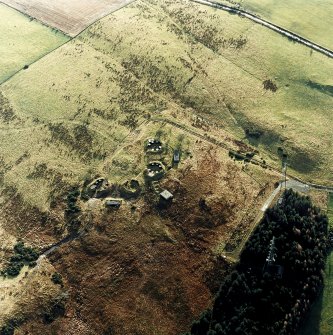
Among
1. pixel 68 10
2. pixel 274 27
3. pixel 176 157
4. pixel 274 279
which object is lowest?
pixel 176 157

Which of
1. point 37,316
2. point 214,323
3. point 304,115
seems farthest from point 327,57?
point 37,316

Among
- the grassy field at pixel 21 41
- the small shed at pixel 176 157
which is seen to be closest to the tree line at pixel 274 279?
the small shed at pixel 176 157

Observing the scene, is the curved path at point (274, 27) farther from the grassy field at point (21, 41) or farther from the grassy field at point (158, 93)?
the grassy field at point (21, 41)

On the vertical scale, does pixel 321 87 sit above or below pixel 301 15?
below

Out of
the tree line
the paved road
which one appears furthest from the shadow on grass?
the tree line

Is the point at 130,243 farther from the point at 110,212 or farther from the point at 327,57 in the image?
the point at 327,57

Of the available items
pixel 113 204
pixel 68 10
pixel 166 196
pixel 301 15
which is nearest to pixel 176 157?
pixel 166 196

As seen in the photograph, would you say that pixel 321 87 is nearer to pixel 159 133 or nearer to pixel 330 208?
pixel 330 208

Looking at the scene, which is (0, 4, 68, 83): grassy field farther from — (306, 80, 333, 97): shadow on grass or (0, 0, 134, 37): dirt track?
(306, 80, 333, 97): shadow on grass
